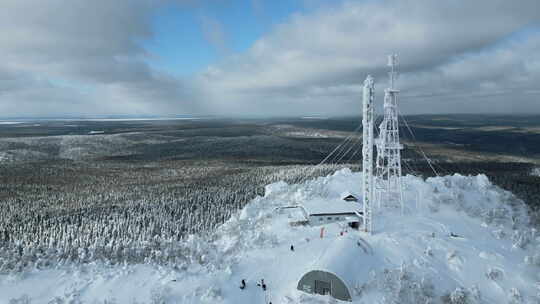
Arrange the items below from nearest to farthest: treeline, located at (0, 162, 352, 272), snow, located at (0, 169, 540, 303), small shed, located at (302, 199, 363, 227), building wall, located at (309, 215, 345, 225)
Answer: snow, located at (0, 169, 540, 303), treeline, located at (0, 162, 352, 272), small shed, located at (302, 199, 363, 227), building wall, located at (309, 215, 345, 225)

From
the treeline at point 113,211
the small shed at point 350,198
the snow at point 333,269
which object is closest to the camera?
the snow at point 333,269

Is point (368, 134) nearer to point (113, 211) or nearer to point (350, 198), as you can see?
point (350, 198)

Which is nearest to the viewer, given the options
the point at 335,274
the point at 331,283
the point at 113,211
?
the point at 335,274

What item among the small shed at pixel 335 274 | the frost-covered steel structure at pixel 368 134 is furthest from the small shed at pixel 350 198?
the small shed at pixel 335 274

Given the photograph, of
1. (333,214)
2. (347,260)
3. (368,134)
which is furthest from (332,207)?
(347,260)

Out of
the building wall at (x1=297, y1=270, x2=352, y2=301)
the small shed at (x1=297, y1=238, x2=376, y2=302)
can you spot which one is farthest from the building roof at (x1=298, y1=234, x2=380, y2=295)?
the building wall at (x1=297, y1=270, x2=352, y2=301)

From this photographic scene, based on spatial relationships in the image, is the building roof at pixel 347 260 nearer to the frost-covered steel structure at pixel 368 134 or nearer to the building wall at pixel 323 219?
the frost-covered steel structure at pixel 368 134

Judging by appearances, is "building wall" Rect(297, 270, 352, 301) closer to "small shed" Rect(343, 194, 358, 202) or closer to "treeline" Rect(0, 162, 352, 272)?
"treeline" Rect(0, 162, 352, 272)

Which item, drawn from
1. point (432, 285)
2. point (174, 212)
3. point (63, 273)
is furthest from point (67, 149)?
point (432, 285)

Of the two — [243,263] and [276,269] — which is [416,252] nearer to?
[276,269]
